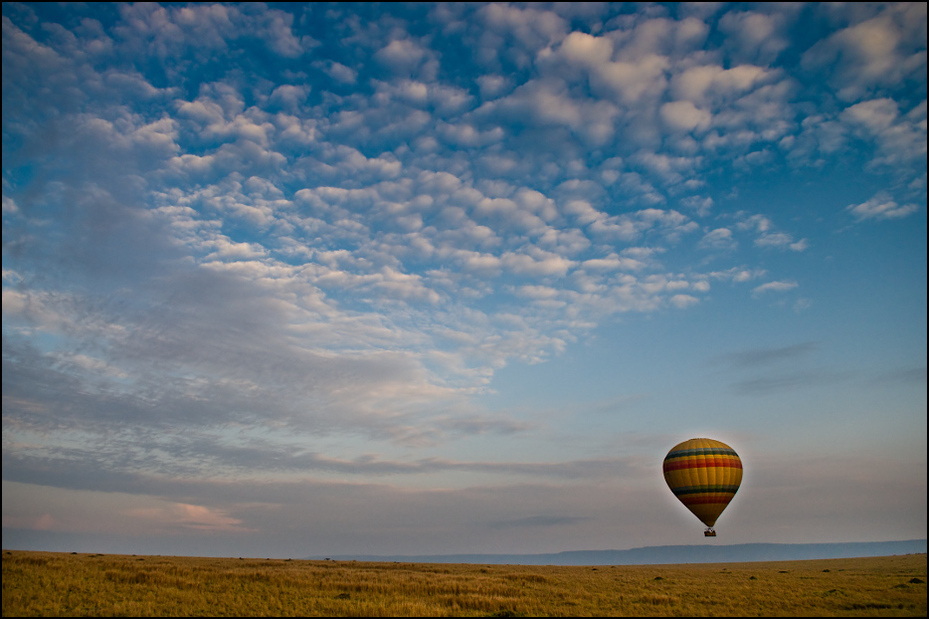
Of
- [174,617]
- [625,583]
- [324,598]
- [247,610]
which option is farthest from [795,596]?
[174,617]

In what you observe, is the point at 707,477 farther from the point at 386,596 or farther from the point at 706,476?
the point at 386,596

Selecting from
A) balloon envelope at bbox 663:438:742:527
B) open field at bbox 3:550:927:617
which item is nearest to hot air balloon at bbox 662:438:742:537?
balloon envelope at bbox 663:438:742:527

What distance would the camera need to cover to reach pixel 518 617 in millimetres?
28078

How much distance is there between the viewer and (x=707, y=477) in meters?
51.1

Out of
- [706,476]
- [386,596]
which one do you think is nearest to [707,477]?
[706,476]

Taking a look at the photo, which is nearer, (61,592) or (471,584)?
(61,592)

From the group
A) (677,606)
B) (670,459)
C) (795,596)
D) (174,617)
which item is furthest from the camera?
(670,459)

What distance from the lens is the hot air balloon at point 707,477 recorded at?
51.2m

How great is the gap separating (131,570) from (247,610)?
1798 centimetres

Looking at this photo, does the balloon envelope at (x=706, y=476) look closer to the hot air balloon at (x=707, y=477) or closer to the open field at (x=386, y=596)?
Result: the hot air balloon at (x=707, y=477)

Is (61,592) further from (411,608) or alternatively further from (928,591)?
(928,591)

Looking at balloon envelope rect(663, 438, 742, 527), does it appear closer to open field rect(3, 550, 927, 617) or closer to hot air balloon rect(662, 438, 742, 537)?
hot air balloon rect(662, 438, 742, 537)

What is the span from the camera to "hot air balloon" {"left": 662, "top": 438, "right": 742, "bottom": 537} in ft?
168

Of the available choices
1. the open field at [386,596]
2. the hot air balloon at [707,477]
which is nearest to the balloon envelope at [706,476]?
the hot air balloon at [707,477]
